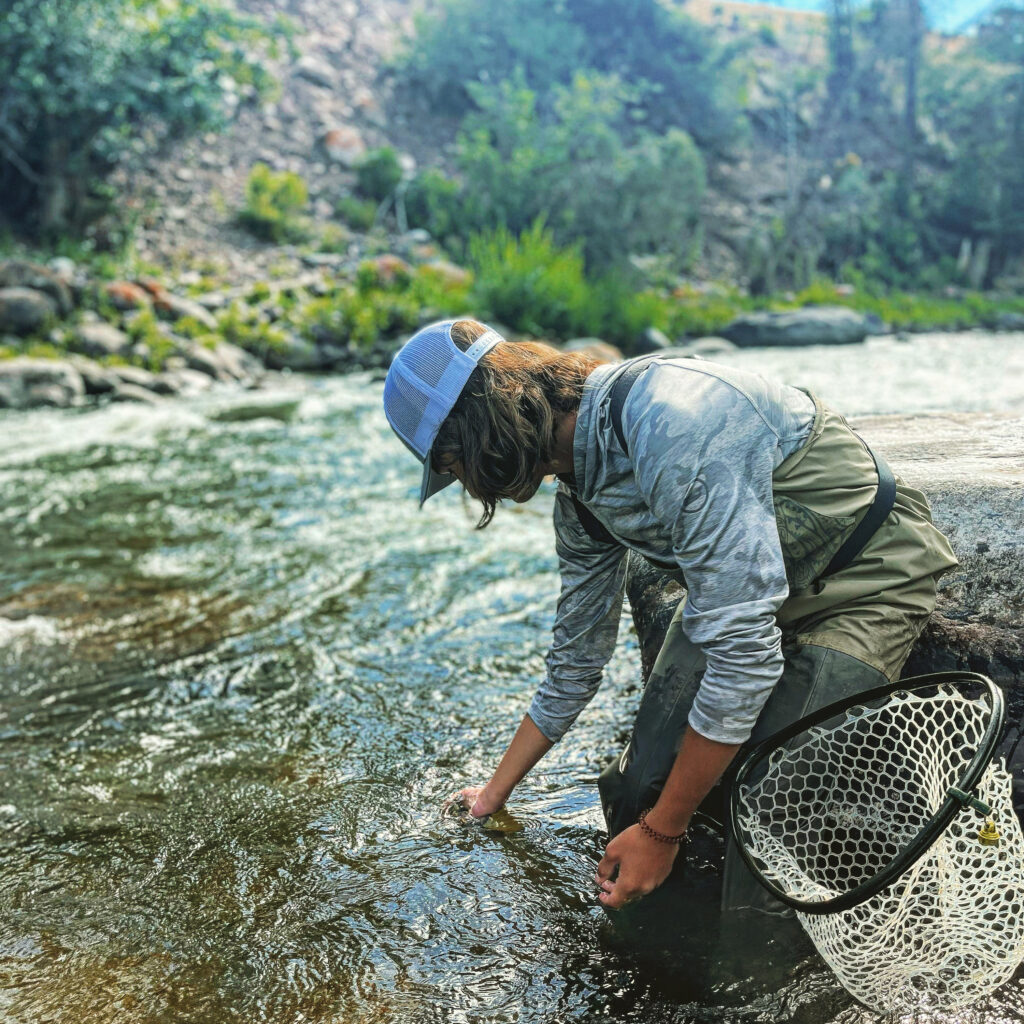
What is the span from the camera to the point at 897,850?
182 cm

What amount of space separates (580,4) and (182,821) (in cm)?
3795

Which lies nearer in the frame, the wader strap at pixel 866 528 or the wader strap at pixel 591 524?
the wader strap at pixel 866 528

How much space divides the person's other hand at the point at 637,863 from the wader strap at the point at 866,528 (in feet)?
2.13

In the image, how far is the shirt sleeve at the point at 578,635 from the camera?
7.36 feet

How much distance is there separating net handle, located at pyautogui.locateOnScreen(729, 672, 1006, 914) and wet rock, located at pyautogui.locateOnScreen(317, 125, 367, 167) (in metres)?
24.6

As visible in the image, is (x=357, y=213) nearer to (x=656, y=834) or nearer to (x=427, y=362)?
(x=427, y=362)

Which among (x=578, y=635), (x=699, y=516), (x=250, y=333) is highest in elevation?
(x=699, y=516)

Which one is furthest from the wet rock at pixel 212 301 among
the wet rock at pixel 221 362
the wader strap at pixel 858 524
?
the wader strap at pixel 858 524

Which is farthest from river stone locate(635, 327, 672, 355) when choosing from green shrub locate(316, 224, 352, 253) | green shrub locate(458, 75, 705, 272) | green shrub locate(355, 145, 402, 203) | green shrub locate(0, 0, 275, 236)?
green shrub locate(355, 145, 402, 203)

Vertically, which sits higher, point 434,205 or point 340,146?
point 340,146

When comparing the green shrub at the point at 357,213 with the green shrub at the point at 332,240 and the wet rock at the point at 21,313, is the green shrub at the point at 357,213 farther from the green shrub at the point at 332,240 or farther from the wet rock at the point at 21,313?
the wet rock at the point at 21,313

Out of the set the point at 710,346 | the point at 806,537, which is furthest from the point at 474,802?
the point at 710,346

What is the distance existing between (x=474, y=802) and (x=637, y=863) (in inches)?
→ 29.8

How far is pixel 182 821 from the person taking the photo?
259 cm
